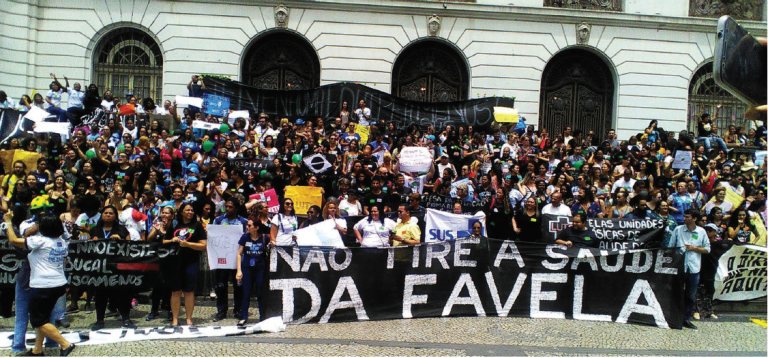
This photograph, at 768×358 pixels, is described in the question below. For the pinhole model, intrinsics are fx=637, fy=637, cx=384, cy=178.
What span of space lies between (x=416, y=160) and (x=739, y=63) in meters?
11.0

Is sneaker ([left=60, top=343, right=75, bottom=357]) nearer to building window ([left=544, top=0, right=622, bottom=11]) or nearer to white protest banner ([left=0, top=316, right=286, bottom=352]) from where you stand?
white protest banner ([left=0, top=316, right=286, bottom=352])

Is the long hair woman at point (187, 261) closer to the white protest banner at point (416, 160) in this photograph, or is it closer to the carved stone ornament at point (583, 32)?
the white protest banner at point (416, 160)

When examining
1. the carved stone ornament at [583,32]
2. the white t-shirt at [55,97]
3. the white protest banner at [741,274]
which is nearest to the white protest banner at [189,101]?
the white t-shirt at [55,97]

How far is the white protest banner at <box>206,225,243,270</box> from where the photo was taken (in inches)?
370

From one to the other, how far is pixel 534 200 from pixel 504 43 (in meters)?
12.2

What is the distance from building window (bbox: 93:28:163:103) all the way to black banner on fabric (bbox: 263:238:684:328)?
1479 centimetres

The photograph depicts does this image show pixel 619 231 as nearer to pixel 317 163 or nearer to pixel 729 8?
pixel 317 163

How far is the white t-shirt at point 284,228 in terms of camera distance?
386 inches

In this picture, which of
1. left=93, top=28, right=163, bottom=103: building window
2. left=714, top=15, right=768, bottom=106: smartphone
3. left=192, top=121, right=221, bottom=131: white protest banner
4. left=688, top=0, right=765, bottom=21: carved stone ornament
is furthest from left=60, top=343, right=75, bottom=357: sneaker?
left=688, top=0, right=765, bottom=21: carved stone ornament

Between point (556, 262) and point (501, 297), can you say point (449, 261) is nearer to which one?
point (501, 297)

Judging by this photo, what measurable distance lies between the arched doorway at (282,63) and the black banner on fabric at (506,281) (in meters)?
13.6

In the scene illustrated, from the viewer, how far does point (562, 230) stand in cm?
1068

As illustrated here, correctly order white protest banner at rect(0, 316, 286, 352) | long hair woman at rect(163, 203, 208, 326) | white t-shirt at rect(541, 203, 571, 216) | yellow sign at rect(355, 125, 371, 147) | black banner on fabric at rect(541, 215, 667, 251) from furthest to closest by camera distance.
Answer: yellow sign at rect(355, 125, 371, 147) → white t-shirt at rect(541, 203, 571, 216) → black banner on fabric at rect(541, 215, 667, 251) → long hair woman at rect(163, 203, 208, 326) → white protest banner at rect(0, 316, 286, 352)

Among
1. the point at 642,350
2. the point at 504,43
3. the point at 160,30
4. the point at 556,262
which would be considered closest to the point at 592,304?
the point at 556,262
